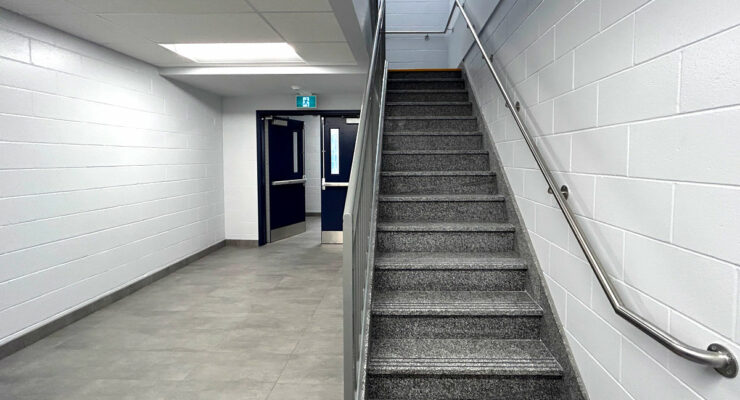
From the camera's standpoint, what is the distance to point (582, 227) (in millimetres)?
1985

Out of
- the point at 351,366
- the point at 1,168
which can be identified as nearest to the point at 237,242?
the point at 1,168

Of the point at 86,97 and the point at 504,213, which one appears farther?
the point at 86,97

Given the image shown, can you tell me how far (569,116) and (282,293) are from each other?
330 centimetres

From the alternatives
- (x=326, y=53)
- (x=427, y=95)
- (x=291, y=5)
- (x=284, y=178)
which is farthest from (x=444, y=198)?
(x=284, y=178)

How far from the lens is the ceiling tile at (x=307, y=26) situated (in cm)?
334

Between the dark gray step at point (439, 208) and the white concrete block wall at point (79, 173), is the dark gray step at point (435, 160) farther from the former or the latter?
the white concrete block wall at point (79, 173)

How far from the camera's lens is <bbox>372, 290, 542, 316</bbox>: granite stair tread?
2414mm

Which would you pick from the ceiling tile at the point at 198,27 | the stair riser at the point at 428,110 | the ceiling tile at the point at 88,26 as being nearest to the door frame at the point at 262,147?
the stair riser at the point at 428,110

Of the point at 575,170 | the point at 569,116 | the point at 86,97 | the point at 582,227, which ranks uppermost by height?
the point at 86,97

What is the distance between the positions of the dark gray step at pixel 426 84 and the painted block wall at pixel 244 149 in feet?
6.91

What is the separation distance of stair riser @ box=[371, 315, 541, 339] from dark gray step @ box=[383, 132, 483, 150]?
1.80m

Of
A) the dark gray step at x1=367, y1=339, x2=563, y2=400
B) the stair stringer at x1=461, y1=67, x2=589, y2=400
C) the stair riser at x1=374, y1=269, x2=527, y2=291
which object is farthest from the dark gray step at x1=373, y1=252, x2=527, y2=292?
the dark gray step at x1=367, y1=339, x2=563, y2=400

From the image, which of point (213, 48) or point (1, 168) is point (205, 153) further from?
point (1, 168)

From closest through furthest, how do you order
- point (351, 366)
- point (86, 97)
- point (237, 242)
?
point (351, 366) < point (86, 97) < point (237, 242)
